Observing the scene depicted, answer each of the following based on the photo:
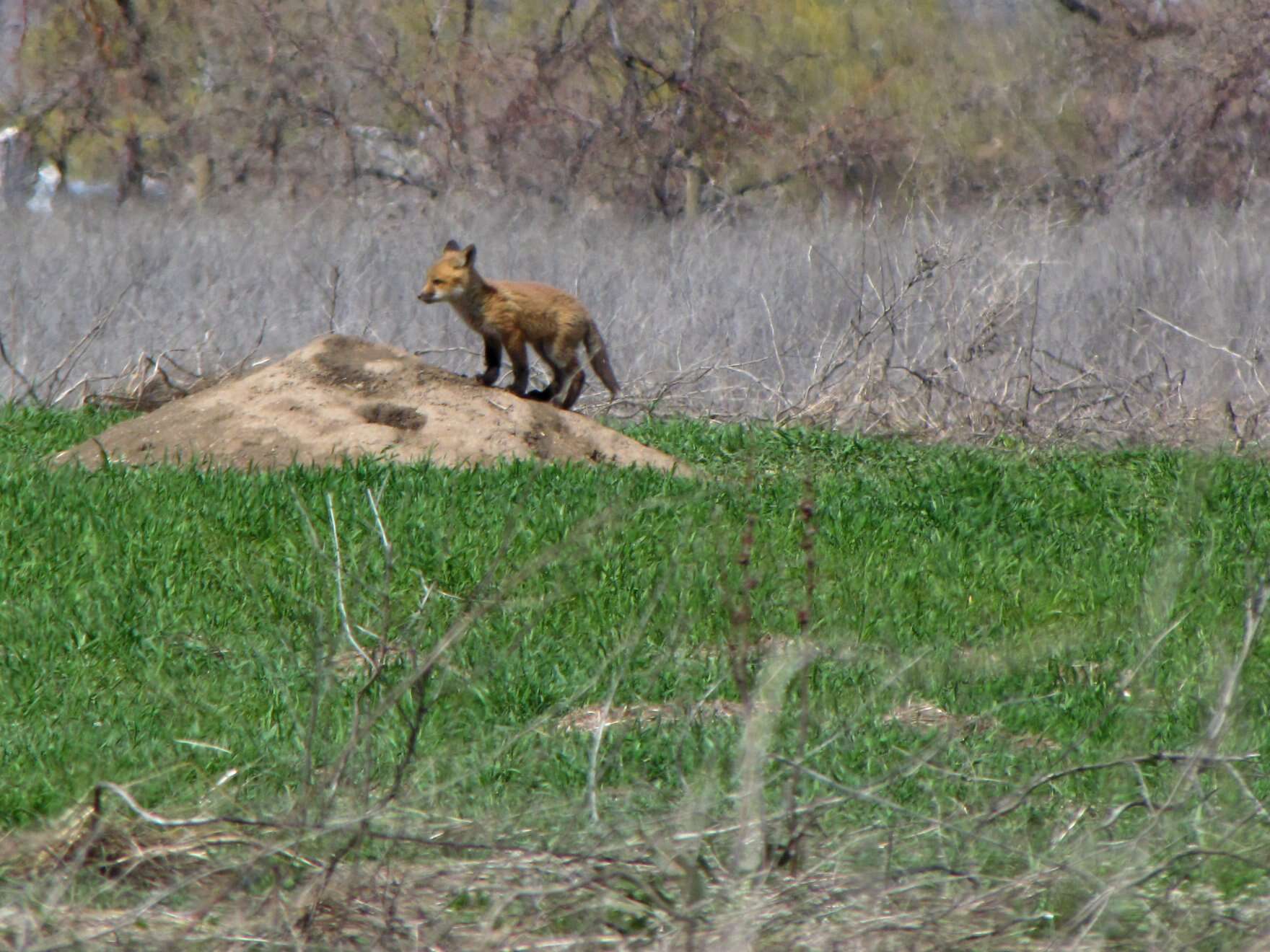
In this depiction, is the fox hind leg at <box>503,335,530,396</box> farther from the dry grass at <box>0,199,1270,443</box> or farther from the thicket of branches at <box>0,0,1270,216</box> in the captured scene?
the thicket of branches at <box>0,0,1270,216</box>

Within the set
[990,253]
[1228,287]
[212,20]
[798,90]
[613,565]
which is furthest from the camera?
[798,90]

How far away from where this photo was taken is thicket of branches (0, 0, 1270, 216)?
21844 mm

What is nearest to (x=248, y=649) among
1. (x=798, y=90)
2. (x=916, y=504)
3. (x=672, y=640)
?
(x=672, y=640)

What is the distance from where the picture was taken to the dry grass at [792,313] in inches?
449

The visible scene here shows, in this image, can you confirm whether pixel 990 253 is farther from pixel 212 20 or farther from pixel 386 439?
pixel 212 20

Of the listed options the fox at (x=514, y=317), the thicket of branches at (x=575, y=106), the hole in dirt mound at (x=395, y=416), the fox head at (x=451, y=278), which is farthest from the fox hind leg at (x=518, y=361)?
the thicket of branches at (x=575, y=106)

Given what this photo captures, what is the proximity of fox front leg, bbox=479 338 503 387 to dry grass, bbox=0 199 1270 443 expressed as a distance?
2.16 meters

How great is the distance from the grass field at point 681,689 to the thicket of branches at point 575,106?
14.1 meters

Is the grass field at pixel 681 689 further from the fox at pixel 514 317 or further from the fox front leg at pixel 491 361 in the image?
the fox front leg at pixel 491 361

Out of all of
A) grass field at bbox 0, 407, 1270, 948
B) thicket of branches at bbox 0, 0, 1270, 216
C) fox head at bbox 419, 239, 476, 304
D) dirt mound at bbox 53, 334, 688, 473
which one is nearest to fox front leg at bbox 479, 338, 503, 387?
fox head at bbox 419, 239, 476, 304

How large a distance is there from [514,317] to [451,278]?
17.8 inches

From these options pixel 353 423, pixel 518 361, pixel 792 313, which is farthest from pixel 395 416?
pixel 792 313

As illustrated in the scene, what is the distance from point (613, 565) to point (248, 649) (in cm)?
153

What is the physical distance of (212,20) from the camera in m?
23.2
